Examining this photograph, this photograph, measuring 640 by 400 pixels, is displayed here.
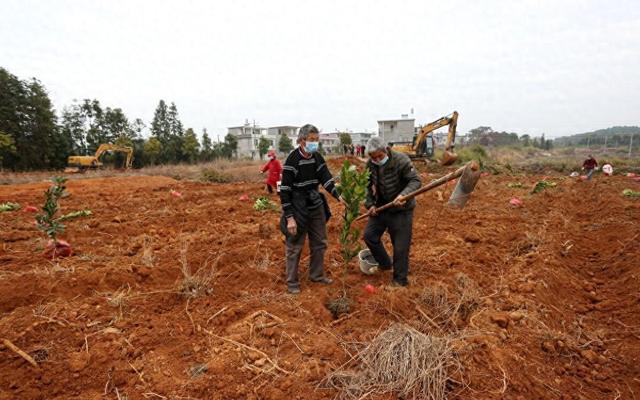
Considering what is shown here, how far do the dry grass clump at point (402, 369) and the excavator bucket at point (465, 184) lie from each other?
1538 mm

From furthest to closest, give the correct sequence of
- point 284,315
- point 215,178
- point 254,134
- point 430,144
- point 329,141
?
1. point 329,141
2. point 254,134
3. point 430,144
4. point 215,178
5. point 284,315

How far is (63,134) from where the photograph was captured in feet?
100

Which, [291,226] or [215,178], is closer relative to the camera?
[291,226]

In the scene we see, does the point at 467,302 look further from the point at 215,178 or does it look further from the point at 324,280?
the point at 215,178

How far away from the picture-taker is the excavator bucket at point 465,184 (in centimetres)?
360

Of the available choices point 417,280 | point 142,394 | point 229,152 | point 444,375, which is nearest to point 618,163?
point 417,280

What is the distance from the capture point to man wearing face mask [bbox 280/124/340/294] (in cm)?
383

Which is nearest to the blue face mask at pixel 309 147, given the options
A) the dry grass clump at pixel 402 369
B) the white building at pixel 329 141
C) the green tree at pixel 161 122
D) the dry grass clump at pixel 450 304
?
the dry grass clump at pixel 450 304

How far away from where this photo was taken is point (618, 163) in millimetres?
21453

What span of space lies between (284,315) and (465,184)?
2.28m

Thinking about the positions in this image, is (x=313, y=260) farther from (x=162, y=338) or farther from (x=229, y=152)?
(x=229, y=152)

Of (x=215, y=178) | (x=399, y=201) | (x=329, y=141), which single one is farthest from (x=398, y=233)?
(x=329, y=141)

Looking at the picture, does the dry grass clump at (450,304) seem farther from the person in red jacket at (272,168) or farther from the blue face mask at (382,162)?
the person in red jacket at (272,168)

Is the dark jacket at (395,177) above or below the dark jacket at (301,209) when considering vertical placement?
above
